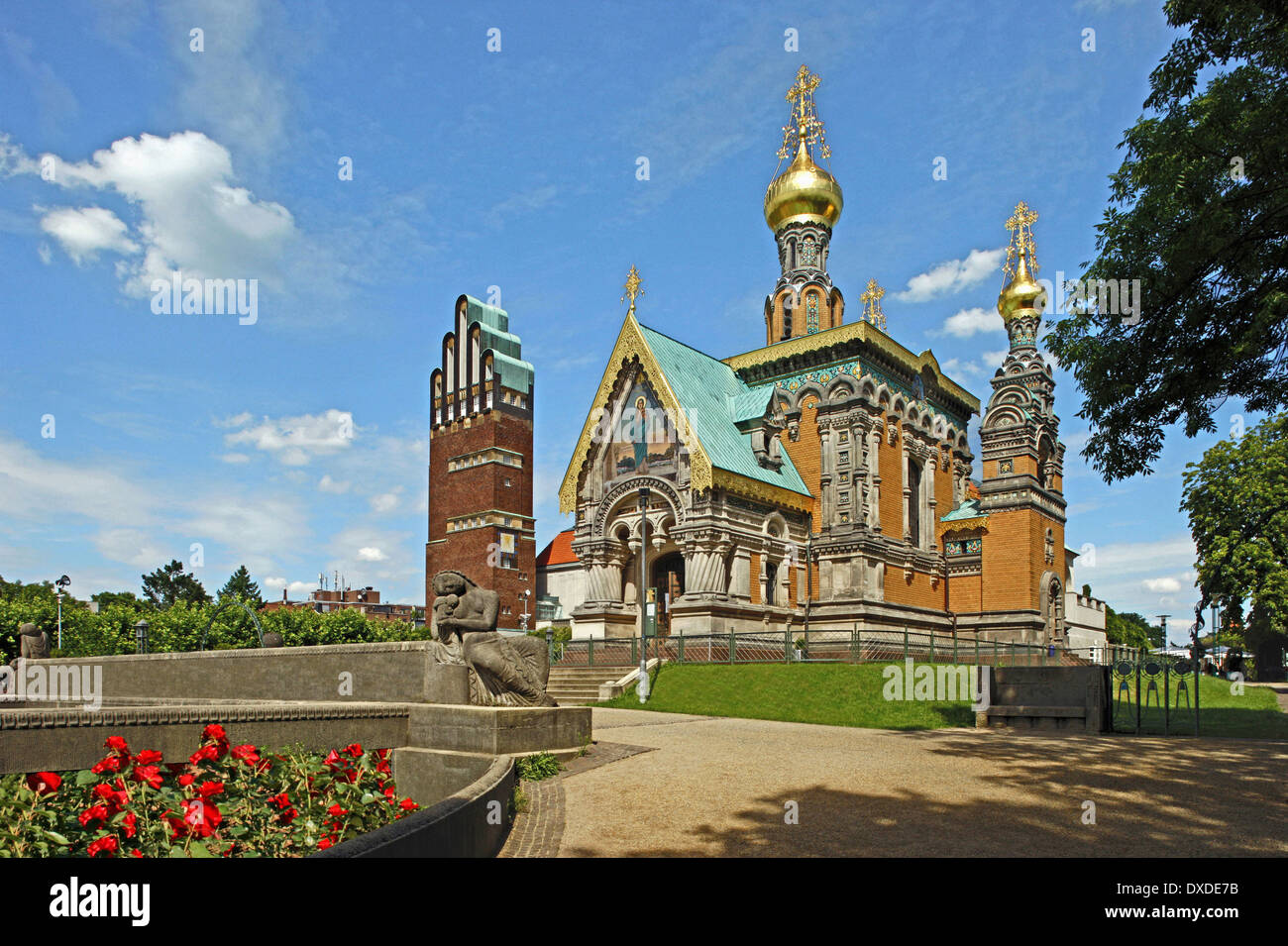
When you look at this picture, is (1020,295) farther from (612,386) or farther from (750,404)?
(612,386)

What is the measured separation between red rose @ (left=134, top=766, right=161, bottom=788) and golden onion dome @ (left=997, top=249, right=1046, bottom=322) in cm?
4253

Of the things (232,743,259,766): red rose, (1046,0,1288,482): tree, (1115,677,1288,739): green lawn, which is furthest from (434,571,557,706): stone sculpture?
(1115,677,1288,739): green lawn

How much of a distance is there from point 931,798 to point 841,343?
1053 inches

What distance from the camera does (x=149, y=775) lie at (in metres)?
5.42

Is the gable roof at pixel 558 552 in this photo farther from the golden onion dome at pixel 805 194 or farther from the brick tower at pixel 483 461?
the golden onion dome at pixel 805 194

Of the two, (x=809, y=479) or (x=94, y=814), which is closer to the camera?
(x=94, y=814)

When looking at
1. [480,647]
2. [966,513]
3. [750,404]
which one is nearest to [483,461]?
[750,404]

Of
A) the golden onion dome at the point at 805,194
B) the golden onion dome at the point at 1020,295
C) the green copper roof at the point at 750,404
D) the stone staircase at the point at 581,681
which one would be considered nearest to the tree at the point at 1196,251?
the stone staircase at the point at 581,681

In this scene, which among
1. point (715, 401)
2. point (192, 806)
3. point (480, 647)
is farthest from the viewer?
point (715, 401)

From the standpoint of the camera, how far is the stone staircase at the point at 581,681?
22172 millimetres

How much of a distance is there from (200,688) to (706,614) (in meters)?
16.8
